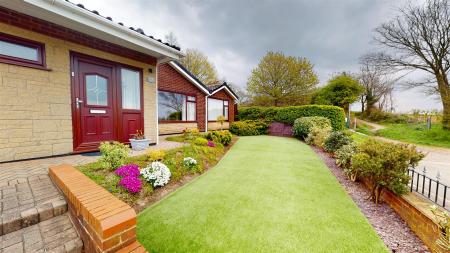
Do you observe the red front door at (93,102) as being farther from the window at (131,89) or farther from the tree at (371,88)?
the tree at (371,88)

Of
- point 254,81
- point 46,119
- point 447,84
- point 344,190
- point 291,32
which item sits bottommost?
point 344,190

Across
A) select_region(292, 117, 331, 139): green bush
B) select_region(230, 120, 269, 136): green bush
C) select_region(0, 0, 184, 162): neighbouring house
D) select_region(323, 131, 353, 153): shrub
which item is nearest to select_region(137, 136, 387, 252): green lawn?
select_region(323, 131, 353, 153): shrub

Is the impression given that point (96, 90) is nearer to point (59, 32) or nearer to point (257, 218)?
point (59, 32)

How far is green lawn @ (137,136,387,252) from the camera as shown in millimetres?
2256

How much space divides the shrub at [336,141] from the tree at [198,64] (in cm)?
1846

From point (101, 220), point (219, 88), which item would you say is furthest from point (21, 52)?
point (219, 88)

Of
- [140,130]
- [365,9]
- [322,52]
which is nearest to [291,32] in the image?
[365,9]

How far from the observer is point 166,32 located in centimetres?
2489

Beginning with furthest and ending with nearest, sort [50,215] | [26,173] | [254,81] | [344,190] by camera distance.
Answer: [254,81]
[344,190]
[26,173]
[50,215]

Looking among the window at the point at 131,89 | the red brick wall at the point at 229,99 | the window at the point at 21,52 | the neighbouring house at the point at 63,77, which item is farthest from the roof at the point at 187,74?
the window at the point at 21,52

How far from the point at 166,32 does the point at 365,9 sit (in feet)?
74.5

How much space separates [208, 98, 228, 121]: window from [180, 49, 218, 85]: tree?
28.6 feet

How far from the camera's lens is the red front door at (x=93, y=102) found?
476 cm

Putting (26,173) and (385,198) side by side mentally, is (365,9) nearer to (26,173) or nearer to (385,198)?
(385,198)
